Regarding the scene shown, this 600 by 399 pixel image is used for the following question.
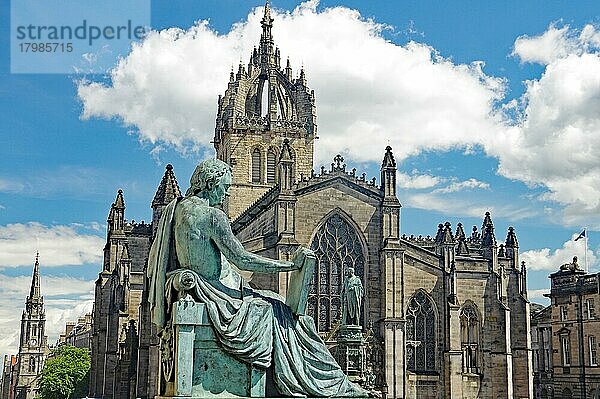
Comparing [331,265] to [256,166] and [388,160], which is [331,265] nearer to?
[388,160]

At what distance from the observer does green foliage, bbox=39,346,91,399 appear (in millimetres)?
68562

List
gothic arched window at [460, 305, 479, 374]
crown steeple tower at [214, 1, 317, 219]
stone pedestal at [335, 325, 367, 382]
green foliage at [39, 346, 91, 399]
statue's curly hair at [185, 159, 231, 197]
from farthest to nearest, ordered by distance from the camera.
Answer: green foliage at [39, 346, 91, 399] < crown steeple tower at [214, 1, 317, 219] < gothic arched window at [460, 305, 479, 374] < stone pedestal at [335, 325, 367, 382] < statue's curly hair at [185, 159, 231, 197]

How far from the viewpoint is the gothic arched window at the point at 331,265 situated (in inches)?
1561

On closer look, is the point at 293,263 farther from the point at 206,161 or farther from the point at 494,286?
the point at 494,286

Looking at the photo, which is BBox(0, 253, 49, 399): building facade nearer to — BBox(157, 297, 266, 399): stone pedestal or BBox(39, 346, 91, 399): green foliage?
BBox(39, 346, 91, 399): green foliage

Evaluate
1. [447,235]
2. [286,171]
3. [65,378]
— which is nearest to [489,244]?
[447,235]

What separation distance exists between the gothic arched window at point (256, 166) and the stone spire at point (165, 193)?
38.8 ft

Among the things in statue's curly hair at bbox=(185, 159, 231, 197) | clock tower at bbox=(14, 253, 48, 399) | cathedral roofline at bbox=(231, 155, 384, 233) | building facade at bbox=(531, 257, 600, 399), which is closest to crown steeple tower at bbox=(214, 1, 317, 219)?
cathedral roofline at bbox=(231, 155, 384, 233)

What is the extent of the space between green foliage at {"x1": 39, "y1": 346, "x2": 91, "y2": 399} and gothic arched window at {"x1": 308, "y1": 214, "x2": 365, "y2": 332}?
111 feet

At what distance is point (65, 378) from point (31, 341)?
69.1m

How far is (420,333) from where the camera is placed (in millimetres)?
40938

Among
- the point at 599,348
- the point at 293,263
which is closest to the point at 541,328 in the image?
the point at 599,348

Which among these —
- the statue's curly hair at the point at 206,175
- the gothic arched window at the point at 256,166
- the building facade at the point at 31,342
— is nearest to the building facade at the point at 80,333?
the building facade at the point at 31,342

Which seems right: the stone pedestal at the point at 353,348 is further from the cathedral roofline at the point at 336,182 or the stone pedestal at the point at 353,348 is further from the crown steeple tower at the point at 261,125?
the crown steeple tower at the point at 261,125
